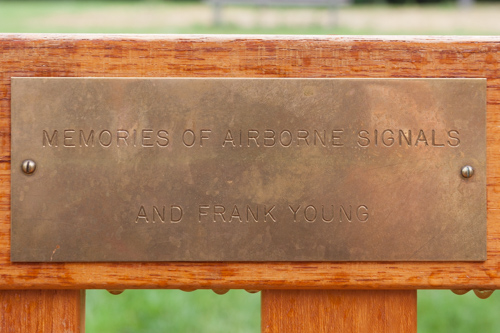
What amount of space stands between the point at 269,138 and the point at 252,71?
10 cm

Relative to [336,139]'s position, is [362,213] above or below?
below

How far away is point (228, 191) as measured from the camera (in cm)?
73

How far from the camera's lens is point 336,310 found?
0.76 metres

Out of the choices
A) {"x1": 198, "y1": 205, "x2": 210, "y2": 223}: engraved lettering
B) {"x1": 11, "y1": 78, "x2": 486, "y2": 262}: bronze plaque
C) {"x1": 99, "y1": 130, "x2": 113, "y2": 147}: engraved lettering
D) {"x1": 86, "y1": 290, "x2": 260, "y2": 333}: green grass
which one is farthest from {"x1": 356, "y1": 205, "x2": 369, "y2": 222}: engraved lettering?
{"x1": 86, "y1": 290, "x2": 260, "y2": 333}: green grass

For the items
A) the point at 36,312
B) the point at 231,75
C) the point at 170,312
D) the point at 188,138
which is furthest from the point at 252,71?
the point at 170,312

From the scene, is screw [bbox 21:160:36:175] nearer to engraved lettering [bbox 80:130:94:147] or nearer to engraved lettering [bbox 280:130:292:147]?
engraved lettering [bbox 80:130:94:147]

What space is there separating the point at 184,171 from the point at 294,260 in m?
0.20

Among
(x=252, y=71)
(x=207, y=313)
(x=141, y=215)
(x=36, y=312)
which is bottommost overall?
(x=207, y=313)

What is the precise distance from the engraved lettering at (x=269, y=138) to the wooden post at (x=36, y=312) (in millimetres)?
367

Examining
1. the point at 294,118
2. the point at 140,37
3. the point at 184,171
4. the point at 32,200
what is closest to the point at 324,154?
the point at 294,118

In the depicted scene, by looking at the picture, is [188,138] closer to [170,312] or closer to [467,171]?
[467,171]

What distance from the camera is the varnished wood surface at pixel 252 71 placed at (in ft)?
2.39

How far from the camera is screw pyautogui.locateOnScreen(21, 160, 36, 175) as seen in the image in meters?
0.72

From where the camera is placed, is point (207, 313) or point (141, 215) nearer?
point (141, 215)
